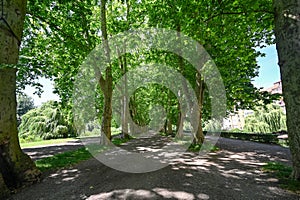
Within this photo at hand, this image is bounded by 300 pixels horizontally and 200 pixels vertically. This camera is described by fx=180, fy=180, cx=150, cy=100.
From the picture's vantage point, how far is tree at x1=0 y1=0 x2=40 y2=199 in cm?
466

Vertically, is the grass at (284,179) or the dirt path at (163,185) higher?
the grass at (284,179)

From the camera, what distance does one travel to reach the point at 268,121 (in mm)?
26562

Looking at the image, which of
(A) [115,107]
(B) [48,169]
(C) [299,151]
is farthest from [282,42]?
(A) [115,107]

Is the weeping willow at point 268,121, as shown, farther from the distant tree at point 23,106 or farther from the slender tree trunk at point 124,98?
the distant tree at point 23,106

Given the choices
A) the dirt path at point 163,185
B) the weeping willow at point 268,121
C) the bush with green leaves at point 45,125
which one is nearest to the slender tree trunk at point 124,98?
the bush with green leaves at point 45,125

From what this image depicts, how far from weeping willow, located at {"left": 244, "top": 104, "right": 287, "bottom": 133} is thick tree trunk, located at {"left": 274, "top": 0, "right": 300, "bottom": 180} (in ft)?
81.2

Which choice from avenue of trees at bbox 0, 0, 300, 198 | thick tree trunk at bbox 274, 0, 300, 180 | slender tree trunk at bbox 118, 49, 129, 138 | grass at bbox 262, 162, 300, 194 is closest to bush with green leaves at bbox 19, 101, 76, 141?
slender tree trunk at bbox 118, 49, 129, 138

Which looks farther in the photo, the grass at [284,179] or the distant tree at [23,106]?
the distant tree at [23,106]

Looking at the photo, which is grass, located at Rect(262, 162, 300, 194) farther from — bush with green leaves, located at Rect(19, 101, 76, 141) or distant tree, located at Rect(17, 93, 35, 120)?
distant tree, located at Rect(17, 93, 35, 120)

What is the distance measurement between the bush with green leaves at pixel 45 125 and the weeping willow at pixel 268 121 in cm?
2848

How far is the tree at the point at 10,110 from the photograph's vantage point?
4664 millimetres

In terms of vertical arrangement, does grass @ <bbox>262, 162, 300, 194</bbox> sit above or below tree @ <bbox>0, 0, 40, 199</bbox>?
below

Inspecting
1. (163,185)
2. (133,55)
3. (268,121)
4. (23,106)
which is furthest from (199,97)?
(23,106)

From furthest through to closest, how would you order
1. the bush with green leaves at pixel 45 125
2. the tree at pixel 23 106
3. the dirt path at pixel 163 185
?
the tree at pixel 23 106 < the bush with green leaves at pixel 45 125 < the dirt path at pixel 163 185
